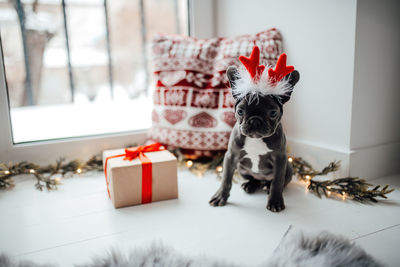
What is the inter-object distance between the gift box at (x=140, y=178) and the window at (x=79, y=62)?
569mm

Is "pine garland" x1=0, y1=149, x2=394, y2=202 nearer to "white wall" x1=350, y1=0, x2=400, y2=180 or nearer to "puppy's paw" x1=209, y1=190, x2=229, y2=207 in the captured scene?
"white wall" x1=350, y1=0, x2=400, y2=180

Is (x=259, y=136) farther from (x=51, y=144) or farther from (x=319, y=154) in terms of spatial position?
(x=51, y=144)

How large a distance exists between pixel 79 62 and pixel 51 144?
47cm

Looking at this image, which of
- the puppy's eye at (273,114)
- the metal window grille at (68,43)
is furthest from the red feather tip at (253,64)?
the metal window grille at (68,43)

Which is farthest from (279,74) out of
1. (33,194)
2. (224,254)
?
(33,194)

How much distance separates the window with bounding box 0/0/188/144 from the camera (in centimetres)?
155

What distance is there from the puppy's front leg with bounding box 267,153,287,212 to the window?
91cm

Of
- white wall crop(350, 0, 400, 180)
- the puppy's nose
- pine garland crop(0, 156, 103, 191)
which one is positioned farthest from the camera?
pine garland crop(0, 156, 103, 191)

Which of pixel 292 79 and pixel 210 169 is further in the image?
pixel 210 169

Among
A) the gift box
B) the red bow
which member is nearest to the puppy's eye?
the gift box

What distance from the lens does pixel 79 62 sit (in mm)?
1743

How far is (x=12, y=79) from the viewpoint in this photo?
1531 mm

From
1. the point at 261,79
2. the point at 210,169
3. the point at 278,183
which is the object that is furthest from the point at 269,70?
the point at 210,169

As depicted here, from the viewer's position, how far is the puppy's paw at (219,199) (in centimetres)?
114
